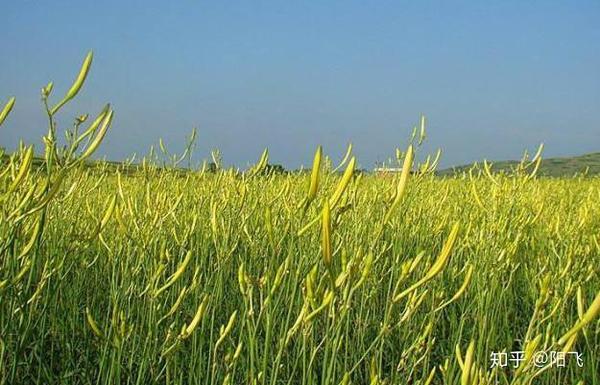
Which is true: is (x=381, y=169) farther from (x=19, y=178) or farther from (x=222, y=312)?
(x=19, y=178)

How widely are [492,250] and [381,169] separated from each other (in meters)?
1.46

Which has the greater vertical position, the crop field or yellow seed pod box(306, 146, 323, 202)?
yellow seed pod box(306, 146, 323, 202)

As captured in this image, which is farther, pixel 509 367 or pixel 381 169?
pixel 381 169

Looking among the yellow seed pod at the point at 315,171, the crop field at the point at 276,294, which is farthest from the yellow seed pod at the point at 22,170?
the yellow seed pod at the point at 315,171

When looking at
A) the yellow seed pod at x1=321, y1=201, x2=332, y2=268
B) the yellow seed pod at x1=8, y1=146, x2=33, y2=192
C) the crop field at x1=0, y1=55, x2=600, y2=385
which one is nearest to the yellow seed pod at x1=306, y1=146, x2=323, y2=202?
the crop field at x1=0, y1=55, x2=600, y2=385

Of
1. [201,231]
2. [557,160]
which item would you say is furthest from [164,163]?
[557,160]

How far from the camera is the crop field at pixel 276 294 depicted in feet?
3.55

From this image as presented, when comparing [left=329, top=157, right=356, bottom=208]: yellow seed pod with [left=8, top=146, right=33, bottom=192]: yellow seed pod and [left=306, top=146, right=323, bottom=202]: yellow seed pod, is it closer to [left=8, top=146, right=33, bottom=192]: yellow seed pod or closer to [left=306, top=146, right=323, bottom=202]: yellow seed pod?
[left=306, top=146, right=323, bottom=202]: yellow seed pod

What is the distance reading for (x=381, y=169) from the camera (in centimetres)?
354

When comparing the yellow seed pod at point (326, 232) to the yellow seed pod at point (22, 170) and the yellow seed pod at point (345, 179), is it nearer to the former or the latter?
the yellow seed pod at point (345, 179)

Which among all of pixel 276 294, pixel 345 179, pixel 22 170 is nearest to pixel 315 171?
pixel 345 179

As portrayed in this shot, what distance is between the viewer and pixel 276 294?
7.09 feet

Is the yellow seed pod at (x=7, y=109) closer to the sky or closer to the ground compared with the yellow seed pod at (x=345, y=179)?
closer to the sky

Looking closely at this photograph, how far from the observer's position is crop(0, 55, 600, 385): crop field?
3.55 feet
